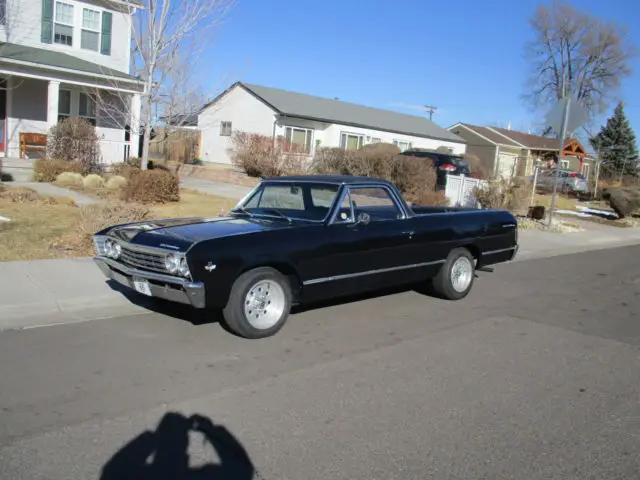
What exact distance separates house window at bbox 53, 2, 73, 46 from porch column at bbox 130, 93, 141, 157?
333 centimetres

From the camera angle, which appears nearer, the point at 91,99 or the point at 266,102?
the point at 91,99

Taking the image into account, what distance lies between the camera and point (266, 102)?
32.4 metres

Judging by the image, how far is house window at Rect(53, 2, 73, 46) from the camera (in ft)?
65.4

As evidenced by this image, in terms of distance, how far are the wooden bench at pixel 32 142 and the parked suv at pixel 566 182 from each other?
26.9m

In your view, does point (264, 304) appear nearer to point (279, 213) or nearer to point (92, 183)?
point (279, 213)

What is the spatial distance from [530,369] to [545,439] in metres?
1.45

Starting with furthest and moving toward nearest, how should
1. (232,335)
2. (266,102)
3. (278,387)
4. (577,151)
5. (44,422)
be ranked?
(577,151) → (266,102) → (232,335) → (278,387) → (44,422)

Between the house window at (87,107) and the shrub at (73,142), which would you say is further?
the house window at (87,107)

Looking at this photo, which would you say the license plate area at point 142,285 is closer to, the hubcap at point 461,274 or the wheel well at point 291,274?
the wheel well at point 291,274

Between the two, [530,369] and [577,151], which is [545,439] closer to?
[530,369]

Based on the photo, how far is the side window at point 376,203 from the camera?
22.5 feet

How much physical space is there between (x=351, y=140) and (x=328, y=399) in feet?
105

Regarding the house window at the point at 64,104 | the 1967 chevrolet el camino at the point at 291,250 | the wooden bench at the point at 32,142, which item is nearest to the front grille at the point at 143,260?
the 1967 chevrolet el camino at the point at 291,250

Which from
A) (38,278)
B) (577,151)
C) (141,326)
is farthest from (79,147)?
(577,151)
